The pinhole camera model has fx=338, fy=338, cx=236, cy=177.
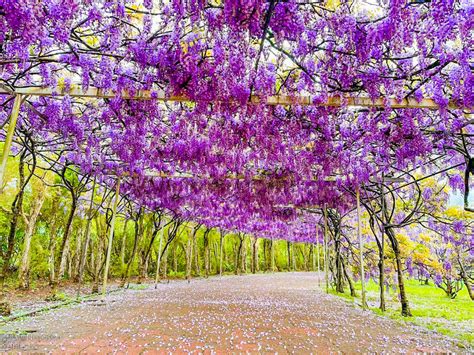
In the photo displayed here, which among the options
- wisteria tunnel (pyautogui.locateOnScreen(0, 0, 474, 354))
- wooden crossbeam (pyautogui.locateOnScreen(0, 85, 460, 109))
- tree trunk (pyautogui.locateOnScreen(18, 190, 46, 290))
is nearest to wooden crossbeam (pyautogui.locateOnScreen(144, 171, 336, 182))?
wisteria tunnel (pyautogui.locateOnScreen(0, 0, 474, 354))

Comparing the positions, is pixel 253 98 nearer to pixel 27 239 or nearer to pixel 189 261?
pixel 27 239

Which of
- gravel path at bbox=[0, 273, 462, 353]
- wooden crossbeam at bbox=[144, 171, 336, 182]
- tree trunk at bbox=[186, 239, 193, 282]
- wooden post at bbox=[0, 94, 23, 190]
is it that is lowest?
gravel path at bbox=[0, 273, 462, 353]

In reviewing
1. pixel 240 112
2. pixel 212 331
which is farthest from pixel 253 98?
pixel 212 331

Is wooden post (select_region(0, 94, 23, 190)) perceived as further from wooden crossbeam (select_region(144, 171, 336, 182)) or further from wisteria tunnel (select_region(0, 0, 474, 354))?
wooden crossbeam (select_region(144, 171, 336, 182))

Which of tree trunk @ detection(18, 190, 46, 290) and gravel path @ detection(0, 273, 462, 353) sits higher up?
tree trunk @ detection(18, 190, 46, 290)

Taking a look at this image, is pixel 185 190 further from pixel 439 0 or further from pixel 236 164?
pixel 439 0

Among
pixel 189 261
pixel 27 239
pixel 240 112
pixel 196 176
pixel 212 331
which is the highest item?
pixel 240 112

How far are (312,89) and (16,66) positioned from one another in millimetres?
3739

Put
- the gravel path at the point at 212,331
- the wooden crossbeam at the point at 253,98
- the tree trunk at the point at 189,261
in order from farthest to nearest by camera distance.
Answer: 1. the tree trunk at the point at 189,261
2. the wooden crossbeam at the point at 253,98
3. the gravel path at the point at 212,331

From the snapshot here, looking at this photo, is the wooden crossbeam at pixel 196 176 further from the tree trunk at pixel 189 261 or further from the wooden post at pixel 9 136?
the tree trunk at pixel 189 261

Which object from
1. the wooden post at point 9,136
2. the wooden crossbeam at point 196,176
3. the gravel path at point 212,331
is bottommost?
the gravel path at point 212,331

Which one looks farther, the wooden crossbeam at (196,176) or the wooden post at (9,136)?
the wooden crossbeam at (196,176)

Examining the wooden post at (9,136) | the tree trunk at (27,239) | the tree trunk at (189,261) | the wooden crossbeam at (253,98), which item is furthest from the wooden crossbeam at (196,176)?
the tree trunk at (189,261)

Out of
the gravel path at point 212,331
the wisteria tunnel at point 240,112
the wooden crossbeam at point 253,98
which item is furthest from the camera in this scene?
the wooden crossbeam at point 253,98
